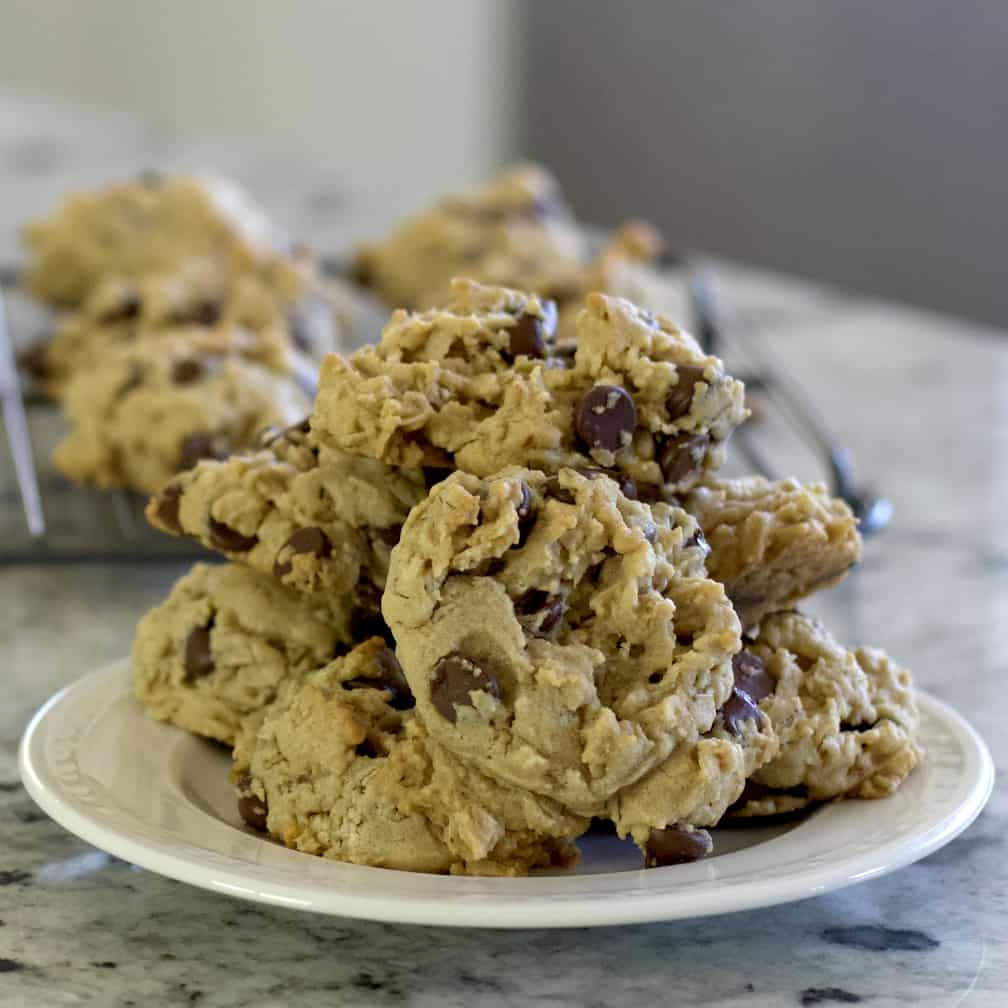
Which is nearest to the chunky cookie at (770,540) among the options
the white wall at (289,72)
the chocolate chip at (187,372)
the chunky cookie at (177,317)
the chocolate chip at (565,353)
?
the chocolate chip at (565,353)

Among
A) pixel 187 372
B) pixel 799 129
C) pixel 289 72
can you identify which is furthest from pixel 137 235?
pixel 289 72

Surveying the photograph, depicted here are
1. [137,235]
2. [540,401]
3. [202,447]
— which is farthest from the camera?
[137,235]

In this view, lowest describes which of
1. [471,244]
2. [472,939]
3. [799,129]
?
[799,129]

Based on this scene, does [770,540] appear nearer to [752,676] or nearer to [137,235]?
[752,676]

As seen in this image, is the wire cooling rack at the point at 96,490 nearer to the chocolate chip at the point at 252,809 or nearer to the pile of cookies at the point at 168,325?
the pile of cookies at the point at 168,325

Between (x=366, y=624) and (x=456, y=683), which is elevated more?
(x=456, y=683)

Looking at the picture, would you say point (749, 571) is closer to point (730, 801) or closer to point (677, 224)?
point (730, 801)

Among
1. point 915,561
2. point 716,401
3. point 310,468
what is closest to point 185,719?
point 310,468

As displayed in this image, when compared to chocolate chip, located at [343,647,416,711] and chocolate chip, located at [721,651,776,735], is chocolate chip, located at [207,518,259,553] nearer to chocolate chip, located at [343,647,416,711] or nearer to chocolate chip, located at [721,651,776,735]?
chocolate chip, located at [343,647,416,711]
